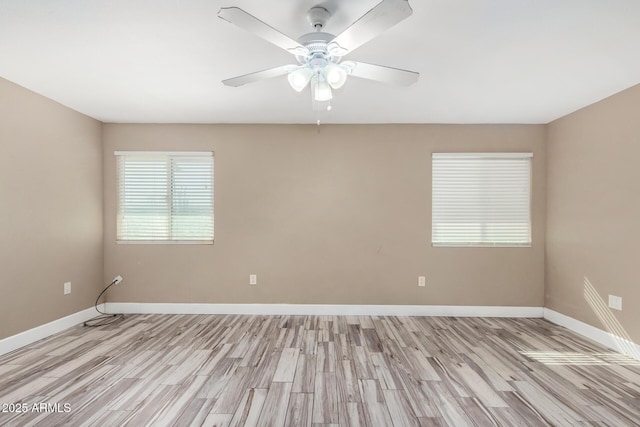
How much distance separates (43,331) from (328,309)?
2.99m

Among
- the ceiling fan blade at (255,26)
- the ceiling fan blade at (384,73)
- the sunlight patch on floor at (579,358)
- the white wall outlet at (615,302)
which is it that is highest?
the ceiling fan blade at (255,26)

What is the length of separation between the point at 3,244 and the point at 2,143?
894mm

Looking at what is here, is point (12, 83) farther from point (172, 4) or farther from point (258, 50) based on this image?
point (258, 50)

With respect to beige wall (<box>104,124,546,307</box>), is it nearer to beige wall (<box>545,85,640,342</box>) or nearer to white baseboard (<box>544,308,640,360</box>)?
beige wall (<box>545,85,640,342</box>)

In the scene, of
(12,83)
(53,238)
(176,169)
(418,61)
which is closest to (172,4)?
(418,61)

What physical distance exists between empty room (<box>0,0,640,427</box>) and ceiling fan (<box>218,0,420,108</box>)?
0.04 ft

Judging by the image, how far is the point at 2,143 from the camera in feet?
8.63

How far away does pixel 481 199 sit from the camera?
12.4ft

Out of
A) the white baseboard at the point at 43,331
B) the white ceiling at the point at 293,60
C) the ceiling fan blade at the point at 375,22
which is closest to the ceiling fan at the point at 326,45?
the ceiling fan blade at the point at 375,22

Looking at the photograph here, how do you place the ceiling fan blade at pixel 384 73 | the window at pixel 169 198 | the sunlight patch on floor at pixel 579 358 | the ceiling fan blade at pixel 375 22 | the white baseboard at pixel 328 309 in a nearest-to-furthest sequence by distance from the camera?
the ceiling fan blade at pixel 375 22, the ceiling fan blade at pixel 384 73, the sunlight patch on floor at pixel 579 358, the white baseboard at pixel 328 309, the window at pixel 169 198

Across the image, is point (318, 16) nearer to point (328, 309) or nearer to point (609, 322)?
point (328, 309)

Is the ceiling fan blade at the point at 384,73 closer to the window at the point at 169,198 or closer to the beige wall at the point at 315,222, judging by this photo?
the beige wall at the point at 315,222

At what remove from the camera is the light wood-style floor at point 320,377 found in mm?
1853

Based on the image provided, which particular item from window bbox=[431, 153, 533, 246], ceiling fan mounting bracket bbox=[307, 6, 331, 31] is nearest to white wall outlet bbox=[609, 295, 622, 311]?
window bbox=[431, 153, 533, 246]
